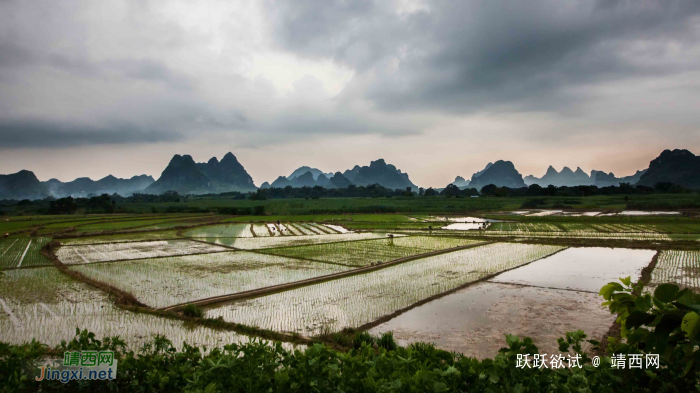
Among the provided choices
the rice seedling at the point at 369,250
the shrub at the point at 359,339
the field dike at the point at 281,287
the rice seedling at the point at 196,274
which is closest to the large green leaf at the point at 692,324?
the shrub at the point at 359,339

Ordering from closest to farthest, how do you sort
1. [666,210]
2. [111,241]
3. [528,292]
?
[528,292] < [111,241] < [666,210]

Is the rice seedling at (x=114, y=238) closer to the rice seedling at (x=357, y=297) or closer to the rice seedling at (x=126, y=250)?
the rice seedling at (x=126, y=250)

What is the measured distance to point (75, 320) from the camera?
773 centimetres

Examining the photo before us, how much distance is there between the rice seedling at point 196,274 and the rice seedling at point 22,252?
8.90 ft

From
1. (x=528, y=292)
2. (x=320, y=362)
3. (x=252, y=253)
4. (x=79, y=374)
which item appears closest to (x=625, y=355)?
(x=320, y=362)

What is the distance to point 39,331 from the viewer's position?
23.2 ft

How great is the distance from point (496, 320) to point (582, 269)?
772 centimetres

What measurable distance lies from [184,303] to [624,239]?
2300 centimetres

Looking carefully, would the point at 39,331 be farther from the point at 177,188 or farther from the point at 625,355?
the point at 177,188

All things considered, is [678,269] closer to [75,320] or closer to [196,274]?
[196,274]

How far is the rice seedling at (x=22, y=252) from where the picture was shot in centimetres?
1458

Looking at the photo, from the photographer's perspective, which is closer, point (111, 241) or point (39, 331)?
point (39, 331)

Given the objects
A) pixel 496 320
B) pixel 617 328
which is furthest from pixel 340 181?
pixel 617 328

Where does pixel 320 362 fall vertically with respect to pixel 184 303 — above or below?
above
